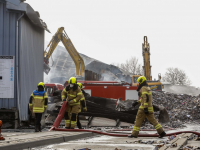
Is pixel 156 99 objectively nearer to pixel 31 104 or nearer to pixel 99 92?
pixel 99 92

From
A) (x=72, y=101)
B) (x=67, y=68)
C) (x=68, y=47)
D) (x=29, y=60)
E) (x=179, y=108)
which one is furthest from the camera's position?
(x=67, y=68)

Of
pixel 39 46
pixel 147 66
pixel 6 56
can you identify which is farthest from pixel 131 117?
pixel 147 66

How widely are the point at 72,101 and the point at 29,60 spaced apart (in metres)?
3.63

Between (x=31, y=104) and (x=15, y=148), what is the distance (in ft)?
18.0

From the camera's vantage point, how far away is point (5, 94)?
15.0 meters

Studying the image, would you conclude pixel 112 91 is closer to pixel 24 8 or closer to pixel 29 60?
pixel 29 60

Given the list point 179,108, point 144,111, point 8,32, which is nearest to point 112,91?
point 179,108

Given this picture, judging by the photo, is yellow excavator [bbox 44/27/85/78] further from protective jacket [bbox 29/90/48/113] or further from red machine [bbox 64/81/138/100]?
protective jacket [bbox 29/90/48/113]

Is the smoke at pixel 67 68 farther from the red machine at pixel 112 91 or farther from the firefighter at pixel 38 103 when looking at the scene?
the firefighter at pixel 38 103

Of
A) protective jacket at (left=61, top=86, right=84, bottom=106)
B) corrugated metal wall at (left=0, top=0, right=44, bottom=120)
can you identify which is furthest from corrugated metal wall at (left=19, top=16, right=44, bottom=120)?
protective jacket at (left=61, top=86, right=84, bottom=106)

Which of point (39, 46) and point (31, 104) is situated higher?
point (39, 46)

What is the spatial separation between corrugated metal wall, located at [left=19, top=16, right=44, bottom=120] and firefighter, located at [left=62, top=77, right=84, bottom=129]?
2319 millimetres

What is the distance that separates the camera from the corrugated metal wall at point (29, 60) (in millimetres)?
15359

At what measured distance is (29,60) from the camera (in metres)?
16.3
